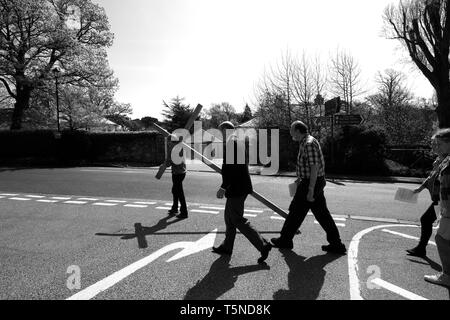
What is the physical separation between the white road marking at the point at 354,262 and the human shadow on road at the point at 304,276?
0.24 m

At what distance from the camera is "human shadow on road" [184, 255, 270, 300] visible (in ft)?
11.5

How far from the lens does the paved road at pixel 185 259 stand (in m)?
3.59

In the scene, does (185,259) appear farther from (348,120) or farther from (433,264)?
(348,120)

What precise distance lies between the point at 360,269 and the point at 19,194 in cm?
991

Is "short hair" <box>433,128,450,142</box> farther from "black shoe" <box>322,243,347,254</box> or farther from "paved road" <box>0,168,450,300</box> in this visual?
"black shoe" <box>322,243,347,254</box>

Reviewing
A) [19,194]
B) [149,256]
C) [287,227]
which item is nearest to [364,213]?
[287,227]

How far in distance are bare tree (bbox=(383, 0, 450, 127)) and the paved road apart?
17789mm

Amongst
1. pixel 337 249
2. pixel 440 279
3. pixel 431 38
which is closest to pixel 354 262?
pixel 337 249

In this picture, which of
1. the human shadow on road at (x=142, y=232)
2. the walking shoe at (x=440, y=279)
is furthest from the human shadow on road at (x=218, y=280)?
the walking shoe at (x=440, y=279)

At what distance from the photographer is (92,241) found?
17.7 feet

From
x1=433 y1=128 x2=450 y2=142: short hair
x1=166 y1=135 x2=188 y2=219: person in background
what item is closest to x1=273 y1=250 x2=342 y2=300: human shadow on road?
x1=433 y1=128 x2=450 y2=142: short hair

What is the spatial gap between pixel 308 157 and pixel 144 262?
8.88 ft

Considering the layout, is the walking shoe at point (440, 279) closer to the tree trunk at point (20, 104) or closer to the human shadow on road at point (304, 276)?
the human shadow on road at point (304, 276)

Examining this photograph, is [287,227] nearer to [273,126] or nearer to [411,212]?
[411,212]
